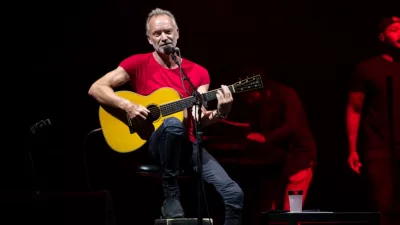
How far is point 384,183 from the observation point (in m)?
5.69

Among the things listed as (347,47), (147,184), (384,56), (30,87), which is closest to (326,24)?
(347,47)

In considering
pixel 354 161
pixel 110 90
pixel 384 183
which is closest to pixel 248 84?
pixel 110 90

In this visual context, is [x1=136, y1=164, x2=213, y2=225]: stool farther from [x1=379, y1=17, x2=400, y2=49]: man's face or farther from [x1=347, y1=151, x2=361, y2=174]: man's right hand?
[x1=379, y1=17, x2=400, y2=49]: man's face

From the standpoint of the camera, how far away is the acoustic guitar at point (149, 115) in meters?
3.93

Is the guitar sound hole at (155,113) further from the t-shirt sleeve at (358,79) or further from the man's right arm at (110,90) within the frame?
the t-shirt sleeve at (358,79)

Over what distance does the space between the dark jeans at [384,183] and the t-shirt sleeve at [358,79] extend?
2.25ft

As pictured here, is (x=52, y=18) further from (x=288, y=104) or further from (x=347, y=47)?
(x=347, y=47)

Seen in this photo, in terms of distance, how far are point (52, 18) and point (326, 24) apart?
307 cm

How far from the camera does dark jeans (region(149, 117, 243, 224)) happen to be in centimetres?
360

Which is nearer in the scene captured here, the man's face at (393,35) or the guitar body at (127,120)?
the guitar body at (127,120)

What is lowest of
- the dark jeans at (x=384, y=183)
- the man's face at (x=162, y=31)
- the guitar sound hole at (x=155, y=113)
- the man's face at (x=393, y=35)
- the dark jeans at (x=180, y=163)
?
the dark jeans at (x=384, y=183)

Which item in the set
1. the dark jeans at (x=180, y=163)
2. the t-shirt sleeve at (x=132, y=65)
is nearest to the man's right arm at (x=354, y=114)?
the dark jeans at (x=180, y=163)

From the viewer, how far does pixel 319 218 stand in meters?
3.83

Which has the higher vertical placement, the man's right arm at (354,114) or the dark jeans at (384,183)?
the man's right arm at (354,114)
